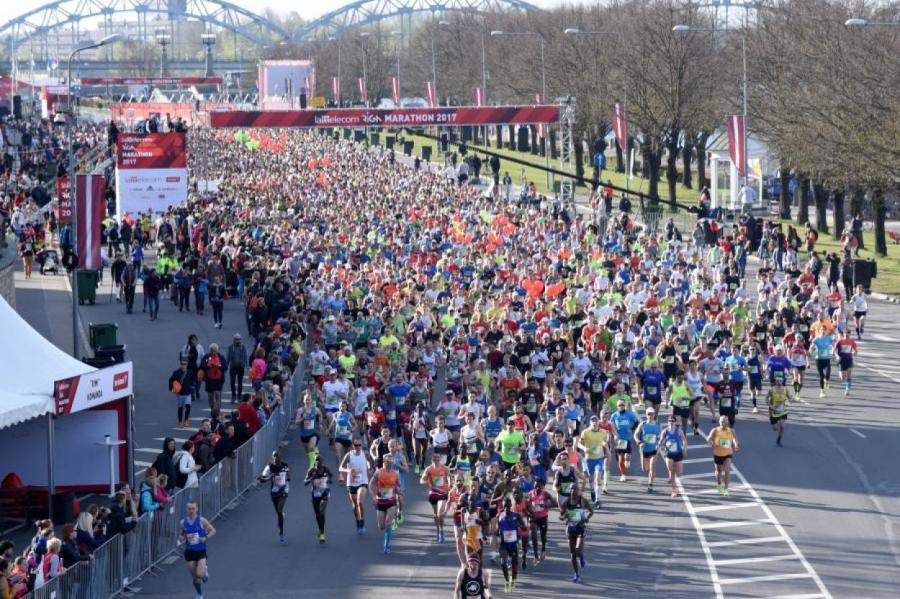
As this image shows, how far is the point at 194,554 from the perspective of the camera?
18.5 metres

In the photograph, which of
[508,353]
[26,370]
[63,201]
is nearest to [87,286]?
[63,201]

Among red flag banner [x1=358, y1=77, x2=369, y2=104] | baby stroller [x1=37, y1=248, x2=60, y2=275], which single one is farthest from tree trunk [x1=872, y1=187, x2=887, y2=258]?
red flag banner [x1=358, y1=77, x2=369, y2=104]

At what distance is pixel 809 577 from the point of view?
19062 millimetres

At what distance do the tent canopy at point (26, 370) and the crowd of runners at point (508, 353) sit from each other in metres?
2.97

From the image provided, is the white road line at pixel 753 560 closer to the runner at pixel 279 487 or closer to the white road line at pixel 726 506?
the white road line at pixel 726 506

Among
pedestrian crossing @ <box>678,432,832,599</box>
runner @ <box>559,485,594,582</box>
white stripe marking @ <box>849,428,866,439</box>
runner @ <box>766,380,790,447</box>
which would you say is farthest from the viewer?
white stripe marking @ <box>849,428,866,439</box>

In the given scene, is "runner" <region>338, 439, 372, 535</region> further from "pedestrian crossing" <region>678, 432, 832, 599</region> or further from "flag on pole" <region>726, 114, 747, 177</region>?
"flag on pole" <region>726, 114, 747, 177</region>

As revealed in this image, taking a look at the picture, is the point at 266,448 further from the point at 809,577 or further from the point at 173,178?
the point at 173,178

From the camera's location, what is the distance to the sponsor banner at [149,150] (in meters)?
50.6

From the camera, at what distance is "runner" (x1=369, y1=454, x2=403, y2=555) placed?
810 inches

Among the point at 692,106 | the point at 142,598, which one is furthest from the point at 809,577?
the point at 692,106

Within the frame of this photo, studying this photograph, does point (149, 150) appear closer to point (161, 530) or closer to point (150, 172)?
point (150, 172)

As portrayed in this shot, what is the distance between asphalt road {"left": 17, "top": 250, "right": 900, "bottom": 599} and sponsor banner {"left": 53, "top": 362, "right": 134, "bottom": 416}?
228 cm

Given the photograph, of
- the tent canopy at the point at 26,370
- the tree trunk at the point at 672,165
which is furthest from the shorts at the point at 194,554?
the tree trunk at the point at 672,165
